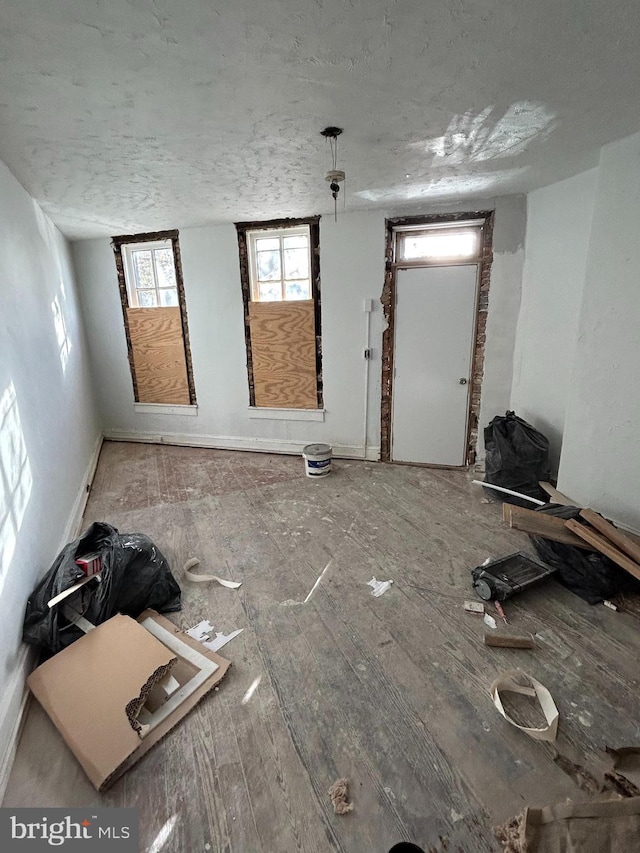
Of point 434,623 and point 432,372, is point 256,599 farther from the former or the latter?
point 432,372

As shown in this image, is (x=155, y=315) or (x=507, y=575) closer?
(x=507, y=575)

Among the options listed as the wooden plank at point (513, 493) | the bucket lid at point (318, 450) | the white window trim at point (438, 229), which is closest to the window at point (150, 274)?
the bucket lid at point (318, 450)

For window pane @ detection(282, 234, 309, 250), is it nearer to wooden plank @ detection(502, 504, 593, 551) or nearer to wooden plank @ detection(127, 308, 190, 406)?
wooden plank @ detection(127, 308, 190, 406)

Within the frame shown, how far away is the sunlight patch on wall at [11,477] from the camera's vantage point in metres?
1.77

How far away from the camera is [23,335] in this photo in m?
2.54

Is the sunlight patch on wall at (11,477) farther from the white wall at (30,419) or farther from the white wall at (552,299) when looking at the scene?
the white wall at (552,299)

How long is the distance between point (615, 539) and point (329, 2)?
108 inches

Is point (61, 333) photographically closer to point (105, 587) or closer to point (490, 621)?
point (105, 587)

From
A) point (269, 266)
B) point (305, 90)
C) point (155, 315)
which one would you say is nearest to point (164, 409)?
point (155, 315)

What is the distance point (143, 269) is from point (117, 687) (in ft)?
14.4

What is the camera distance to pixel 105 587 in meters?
2.02

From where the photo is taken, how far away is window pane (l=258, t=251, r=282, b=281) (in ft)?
14.0

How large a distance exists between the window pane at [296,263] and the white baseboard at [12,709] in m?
3.69

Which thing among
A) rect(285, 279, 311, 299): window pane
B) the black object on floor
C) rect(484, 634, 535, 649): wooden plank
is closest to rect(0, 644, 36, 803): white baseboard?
rect(484, 634, 535, 649): wooden plank
